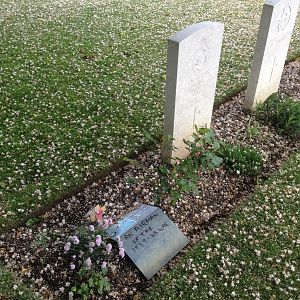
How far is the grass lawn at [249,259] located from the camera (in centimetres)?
335

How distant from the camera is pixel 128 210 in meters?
3.98

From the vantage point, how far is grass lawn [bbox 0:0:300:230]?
4473 mm

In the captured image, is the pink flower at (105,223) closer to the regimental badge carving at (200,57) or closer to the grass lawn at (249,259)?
the grass lawn at (249,259)

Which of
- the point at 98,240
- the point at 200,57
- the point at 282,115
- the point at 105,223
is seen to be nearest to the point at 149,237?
the point at 105,223

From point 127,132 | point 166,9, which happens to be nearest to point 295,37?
point 166,9

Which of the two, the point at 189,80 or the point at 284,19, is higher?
the point at 284,19

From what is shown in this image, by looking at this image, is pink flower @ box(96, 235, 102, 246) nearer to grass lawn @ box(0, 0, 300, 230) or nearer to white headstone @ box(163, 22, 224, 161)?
grass lawn @ box(0, 0, 300, 230)

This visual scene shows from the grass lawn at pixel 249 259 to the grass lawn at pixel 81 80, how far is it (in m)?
1.32

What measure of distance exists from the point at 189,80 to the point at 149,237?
1622 mm

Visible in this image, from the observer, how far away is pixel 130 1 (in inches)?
397

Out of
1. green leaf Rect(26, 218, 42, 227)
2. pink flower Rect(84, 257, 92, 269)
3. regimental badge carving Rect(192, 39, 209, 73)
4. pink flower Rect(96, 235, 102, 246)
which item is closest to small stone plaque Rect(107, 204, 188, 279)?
pink flower Rect(96, 235, 102, 246)

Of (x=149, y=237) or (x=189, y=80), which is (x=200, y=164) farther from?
(x=149, y=237)

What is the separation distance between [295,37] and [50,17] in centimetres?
513

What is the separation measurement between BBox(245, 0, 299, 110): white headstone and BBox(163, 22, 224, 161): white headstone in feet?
3.24
